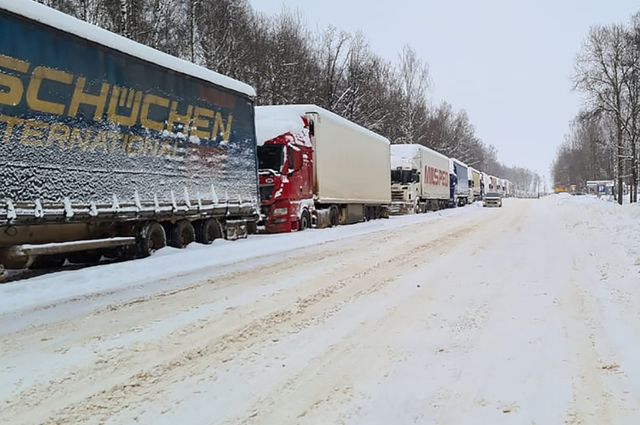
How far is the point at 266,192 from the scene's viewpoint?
61.0ft

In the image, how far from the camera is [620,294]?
745 centimetres

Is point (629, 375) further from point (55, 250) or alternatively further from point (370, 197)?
point (370, 197)

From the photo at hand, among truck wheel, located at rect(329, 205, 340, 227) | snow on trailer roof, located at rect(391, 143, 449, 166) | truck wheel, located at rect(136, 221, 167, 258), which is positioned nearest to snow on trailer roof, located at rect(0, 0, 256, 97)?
truck wheel, located at rect(136, 221, 167, 258)

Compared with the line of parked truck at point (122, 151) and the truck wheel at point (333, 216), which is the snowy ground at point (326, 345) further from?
the truck wheel at point (333, 216)

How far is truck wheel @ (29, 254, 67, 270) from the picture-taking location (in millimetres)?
10906

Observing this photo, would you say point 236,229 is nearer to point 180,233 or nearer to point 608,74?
point 180,233

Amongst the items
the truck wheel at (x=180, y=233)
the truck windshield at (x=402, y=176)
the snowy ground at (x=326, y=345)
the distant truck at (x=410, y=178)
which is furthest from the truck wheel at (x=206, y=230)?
the truck windshield at (x=402, y=176)

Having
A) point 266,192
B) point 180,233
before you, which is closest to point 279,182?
point 266,192

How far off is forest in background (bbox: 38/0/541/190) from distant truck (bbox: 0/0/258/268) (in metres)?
13.5

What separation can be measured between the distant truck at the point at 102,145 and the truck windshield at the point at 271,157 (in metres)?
3.14

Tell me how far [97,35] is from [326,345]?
787 centimetres

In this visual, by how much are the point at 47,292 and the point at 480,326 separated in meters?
6.04

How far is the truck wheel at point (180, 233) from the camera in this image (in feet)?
43.7

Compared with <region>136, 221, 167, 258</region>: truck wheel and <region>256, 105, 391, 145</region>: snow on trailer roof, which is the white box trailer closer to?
<region>256, 105, 391, 145</region>: snow on trailer roof
